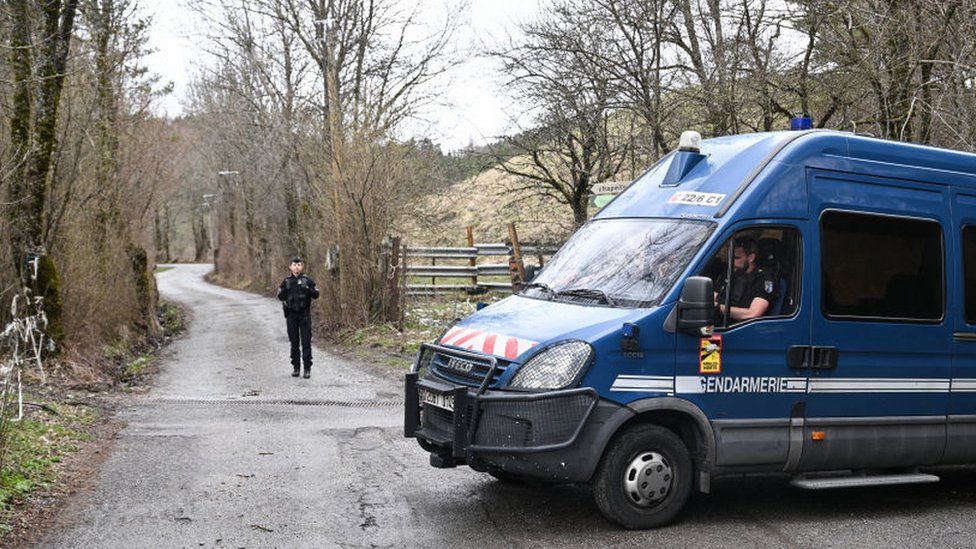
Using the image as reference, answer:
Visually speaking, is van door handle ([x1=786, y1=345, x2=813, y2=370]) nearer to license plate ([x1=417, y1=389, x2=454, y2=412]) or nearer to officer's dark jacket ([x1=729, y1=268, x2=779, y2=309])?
officer's dark jacket ([x1=729, y1=268, x2=779, y2=309])

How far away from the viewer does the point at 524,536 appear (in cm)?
616

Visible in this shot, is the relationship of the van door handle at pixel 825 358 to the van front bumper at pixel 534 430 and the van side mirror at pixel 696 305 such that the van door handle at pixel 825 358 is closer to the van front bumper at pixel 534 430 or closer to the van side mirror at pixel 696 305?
the van side mirror at pixel 696 305

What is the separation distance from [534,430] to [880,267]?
10.2ft

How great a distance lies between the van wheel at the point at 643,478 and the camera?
616 cm

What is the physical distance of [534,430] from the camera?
6.05m

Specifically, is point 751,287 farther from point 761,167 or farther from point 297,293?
point 297,293

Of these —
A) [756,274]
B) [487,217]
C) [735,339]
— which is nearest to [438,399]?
[735,339]

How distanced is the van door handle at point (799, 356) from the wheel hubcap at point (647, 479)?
1176 mm

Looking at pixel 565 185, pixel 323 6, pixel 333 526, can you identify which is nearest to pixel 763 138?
pixel 333 526

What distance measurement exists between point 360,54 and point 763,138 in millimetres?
25179

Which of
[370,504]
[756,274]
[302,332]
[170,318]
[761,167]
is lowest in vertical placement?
[170,318]

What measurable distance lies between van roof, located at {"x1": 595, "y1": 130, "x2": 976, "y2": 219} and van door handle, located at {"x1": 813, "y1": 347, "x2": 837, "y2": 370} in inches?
39.7

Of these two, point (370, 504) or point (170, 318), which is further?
point (170, 318)

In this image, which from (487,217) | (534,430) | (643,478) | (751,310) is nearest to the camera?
(534,430)
